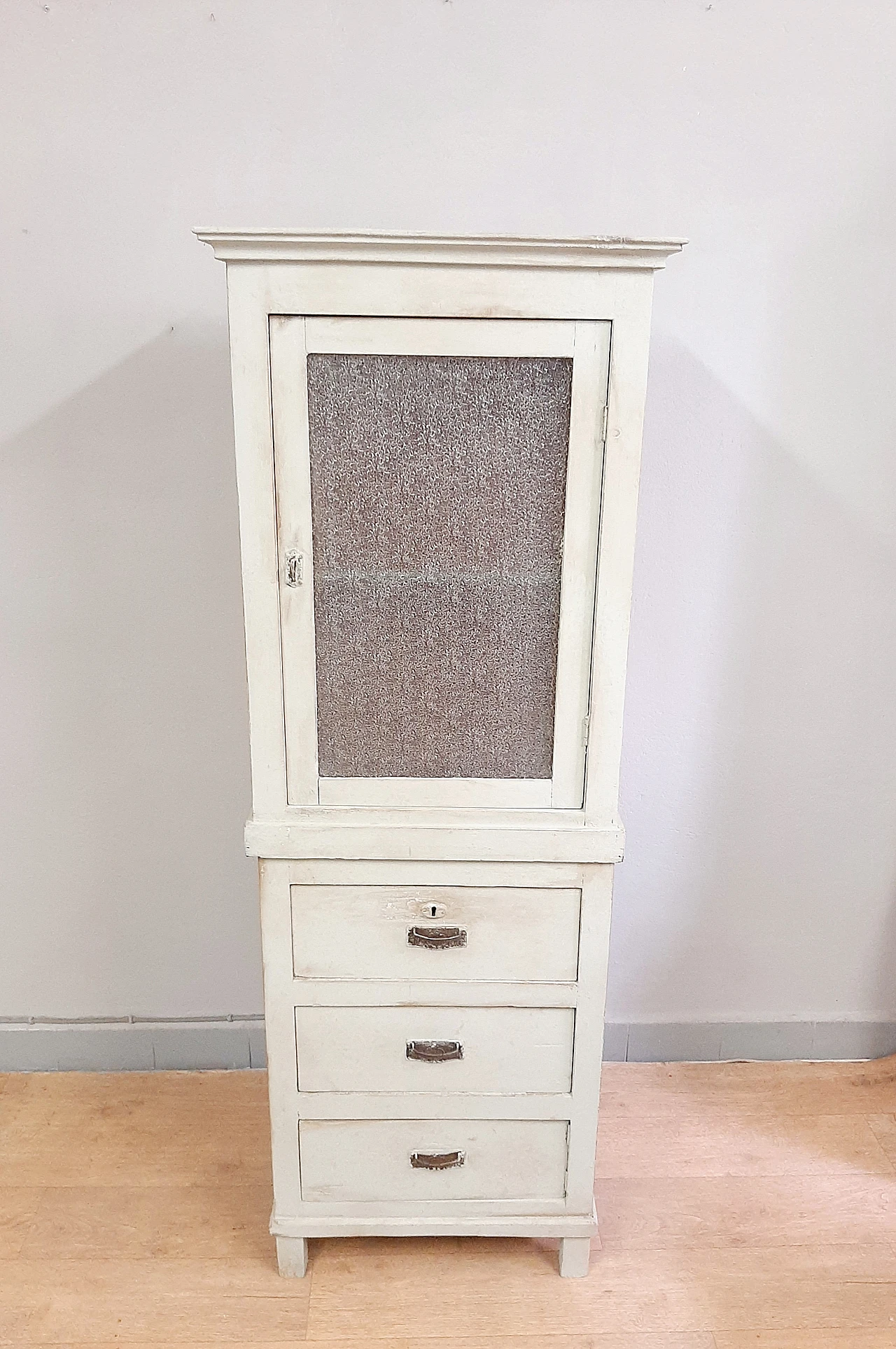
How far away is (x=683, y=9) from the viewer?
5.16ft

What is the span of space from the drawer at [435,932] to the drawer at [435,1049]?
0.22 feet

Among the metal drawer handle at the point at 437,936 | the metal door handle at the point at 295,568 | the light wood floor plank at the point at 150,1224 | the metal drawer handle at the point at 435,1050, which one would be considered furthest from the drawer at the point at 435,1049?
the metal door handle at the point at 295,568

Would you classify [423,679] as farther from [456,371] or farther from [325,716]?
[456,371]

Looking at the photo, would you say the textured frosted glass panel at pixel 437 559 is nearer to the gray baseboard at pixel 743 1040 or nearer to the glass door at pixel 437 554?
the glass door at pixel 437 554

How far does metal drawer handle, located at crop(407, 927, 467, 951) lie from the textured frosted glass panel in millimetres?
251

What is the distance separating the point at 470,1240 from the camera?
1680 mm

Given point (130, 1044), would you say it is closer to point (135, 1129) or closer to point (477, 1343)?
point (135, 1129)

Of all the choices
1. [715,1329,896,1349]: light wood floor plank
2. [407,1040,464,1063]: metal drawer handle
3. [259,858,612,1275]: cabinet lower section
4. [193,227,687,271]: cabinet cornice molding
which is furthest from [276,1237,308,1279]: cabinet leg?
[193,227,687,271]: cabinet cornice molding

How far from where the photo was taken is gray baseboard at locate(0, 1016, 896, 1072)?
6.71 ft

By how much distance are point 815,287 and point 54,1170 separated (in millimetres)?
2195

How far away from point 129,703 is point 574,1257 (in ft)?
4.26

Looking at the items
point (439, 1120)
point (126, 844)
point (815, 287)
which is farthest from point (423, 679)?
point (815, 287)

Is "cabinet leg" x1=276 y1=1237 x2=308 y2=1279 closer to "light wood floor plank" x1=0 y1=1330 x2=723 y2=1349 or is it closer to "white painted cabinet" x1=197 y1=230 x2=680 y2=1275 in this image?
"white painted cabinet" x1=197 y1=230 x2=680 y2=1275

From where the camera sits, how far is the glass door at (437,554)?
125 cm
